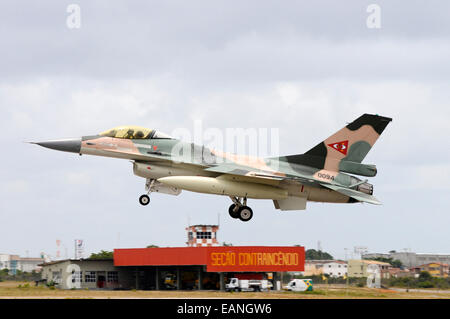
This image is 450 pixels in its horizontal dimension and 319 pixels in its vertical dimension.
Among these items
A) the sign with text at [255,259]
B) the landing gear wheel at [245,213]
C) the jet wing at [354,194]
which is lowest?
the sign with text at [255,259]

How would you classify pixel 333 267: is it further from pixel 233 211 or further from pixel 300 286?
pixel 233 211

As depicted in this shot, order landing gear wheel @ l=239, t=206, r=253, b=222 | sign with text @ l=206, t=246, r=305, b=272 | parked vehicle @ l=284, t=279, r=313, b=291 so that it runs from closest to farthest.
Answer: landing gear wheel @ l=239, t=206, r=253, b=222 → parked vehicle @ l=284, t=279, r=313, b=291 → sign with text @ l=206, t=246, r=305, b=272

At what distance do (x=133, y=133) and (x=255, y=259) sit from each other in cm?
3001

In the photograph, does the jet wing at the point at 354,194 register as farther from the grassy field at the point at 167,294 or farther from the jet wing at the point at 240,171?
the grassy field at the point at 167,294

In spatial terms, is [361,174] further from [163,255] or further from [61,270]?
[61,270]

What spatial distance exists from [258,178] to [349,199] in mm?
5350

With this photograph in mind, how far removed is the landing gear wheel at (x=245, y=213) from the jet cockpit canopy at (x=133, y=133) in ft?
17.8

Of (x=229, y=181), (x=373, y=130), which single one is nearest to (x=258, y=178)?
(x=229, y=181)

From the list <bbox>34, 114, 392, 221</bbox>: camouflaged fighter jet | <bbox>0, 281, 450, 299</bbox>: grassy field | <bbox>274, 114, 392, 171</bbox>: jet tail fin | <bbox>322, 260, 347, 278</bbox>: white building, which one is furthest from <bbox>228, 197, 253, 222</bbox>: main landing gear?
<bbox>322, 260, 347, 278</bbox>: white building

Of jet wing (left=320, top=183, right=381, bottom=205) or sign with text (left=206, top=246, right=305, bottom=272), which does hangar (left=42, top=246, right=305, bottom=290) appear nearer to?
sign with text (left=206, top=246, right=305, bottom=272)

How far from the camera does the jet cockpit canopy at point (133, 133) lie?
133ft

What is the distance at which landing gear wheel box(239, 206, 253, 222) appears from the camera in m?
41.7

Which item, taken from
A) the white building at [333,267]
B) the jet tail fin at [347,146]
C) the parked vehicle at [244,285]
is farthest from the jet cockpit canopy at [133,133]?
the white building at [333,267]
